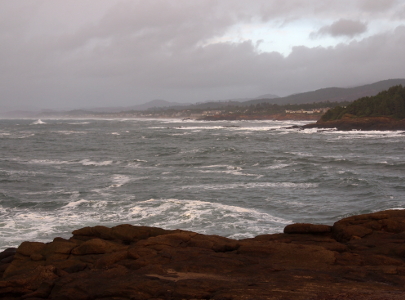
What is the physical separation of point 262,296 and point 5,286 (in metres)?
5.49

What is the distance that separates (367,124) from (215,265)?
76.7m

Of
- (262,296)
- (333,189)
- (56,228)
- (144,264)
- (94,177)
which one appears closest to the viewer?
(262,296)

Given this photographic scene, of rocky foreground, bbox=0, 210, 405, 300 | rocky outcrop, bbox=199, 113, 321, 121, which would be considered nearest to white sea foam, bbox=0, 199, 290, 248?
rocky foreground, bbox=0, 210, 405, 300

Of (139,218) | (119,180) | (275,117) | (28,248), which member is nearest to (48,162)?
(119,180)

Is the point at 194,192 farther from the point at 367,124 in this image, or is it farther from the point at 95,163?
the point at 367,124

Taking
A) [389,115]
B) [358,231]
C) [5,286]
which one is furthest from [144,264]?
[389,115]

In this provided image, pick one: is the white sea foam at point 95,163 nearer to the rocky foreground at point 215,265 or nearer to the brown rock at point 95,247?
the rocky foreground at point 215,265

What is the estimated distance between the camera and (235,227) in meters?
16.0

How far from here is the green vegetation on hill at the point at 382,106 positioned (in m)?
78.4

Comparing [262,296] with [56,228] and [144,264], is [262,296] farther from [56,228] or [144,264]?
[56,228]

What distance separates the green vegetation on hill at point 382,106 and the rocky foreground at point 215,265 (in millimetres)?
73973

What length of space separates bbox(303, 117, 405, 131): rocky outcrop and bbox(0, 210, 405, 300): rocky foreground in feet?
226

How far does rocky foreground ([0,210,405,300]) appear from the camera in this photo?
754 centimetres

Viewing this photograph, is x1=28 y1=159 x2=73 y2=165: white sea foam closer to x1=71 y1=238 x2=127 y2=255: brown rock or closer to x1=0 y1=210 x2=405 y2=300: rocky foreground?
x1=0 y1=210 x2=405 y2=300: rocky foreground
